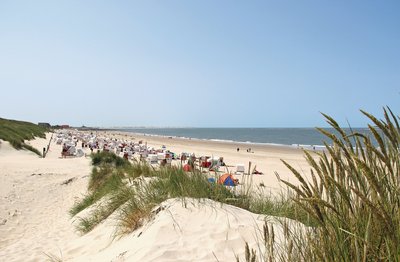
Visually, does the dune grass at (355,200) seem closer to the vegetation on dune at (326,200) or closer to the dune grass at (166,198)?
the vegetation on dune at (326,200)

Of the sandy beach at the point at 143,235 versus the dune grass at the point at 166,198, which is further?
the dune grass at the point at 166,198

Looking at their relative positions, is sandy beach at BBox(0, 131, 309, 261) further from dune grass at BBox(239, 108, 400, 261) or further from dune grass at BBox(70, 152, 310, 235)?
dune grass at BBox(239, 108, 400, 261)

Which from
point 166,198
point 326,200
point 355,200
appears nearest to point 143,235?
point 166,198

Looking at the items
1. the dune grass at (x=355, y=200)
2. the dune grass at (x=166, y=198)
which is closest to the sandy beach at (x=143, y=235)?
the dune grass at (x=166, y=198)

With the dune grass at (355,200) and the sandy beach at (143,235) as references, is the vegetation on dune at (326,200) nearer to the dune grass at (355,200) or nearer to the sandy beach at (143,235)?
the dune grass at (355,200)

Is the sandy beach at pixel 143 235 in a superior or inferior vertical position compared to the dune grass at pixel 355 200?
inferior

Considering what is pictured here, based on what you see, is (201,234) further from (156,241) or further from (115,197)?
(115,197)

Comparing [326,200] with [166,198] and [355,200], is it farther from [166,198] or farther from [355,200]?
[166,198]

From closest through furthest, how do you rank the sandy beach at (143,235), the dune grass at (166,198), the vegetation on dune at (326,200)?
the vegetation on dune at (326,200) < the sandy beach at (143,235) < the dune grass at (166,198)

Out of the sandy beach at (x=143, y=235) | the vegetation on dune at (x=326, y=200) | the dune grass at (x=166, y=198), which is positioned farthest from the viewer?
the dune grass at (x=166, y=198)

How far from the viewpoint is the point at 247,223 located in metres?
3.69

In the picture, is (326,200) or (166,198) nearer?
(326,200)

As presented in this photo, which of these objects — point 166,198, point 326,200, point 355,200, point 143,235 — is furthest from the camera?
point 166,198

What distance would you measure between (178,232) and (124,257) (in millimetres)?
611
